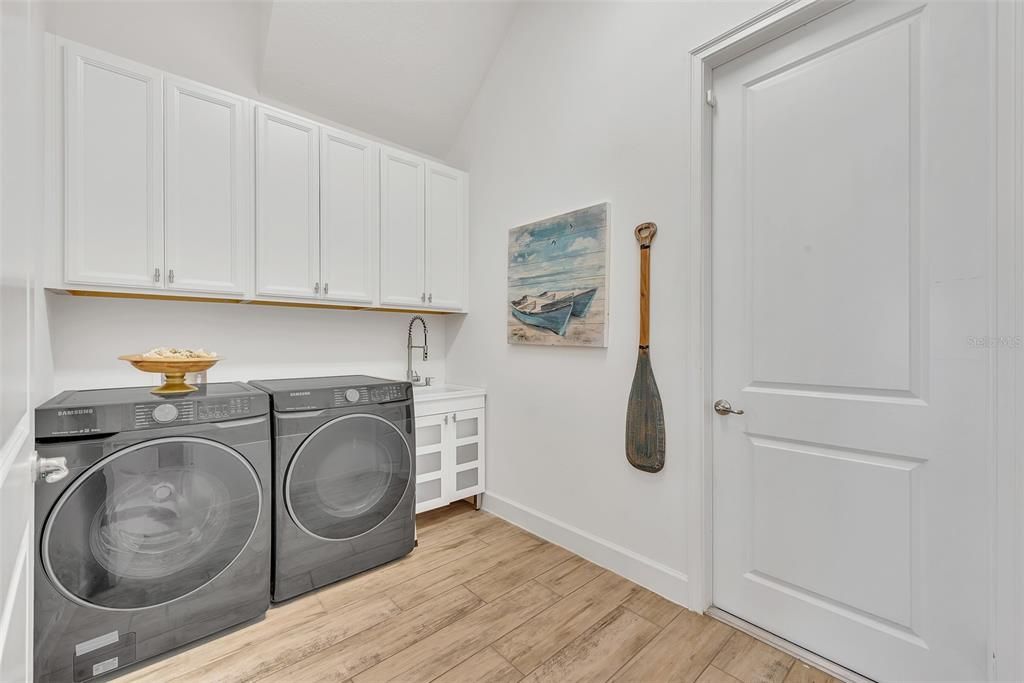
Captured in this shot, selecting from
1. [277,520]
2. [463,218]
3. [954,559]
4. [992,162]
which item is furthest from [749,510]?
[463,218]

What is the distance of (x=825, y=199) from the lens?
5.33 feet

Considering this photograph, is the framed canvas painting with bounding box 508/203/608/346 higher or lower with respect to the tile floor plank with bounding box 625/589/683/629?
higher

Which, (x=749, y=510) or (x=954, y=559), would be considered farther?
(x=749, y=510)

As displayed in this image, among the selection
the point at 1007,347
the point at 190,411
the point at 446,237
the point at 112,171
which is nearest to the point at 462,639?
the point at 190,411

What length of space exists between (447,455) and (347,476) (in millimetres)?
752

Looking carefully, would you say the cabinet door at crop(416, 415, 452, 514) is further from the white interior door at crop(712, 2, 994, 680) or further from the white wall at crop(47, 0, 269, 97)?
the white wall at crop(47, 0, 269, 97)

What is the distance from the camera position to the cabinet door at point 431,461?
8.70 feet

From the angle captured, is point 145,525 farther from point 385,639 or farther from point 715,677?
point 715,677

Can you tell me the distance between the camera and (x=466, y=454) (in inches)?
115

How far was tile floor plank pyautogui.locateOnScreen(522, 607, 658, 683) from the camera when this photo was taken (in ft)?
5.14

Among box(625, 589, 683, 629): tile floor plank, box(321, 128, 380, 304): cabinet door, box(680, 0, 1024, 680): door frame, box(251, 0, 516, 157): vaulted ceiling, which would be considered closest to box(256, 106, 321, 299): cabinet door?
box(321, 128, 380, 304): cabinet door

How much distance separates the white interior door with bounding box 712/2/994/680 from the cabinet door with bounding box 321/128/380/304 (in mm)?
1880

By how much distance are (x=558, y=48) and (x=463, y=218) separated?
1.17m

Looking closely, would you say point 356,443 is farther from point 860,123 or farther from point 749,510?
point 860,123
